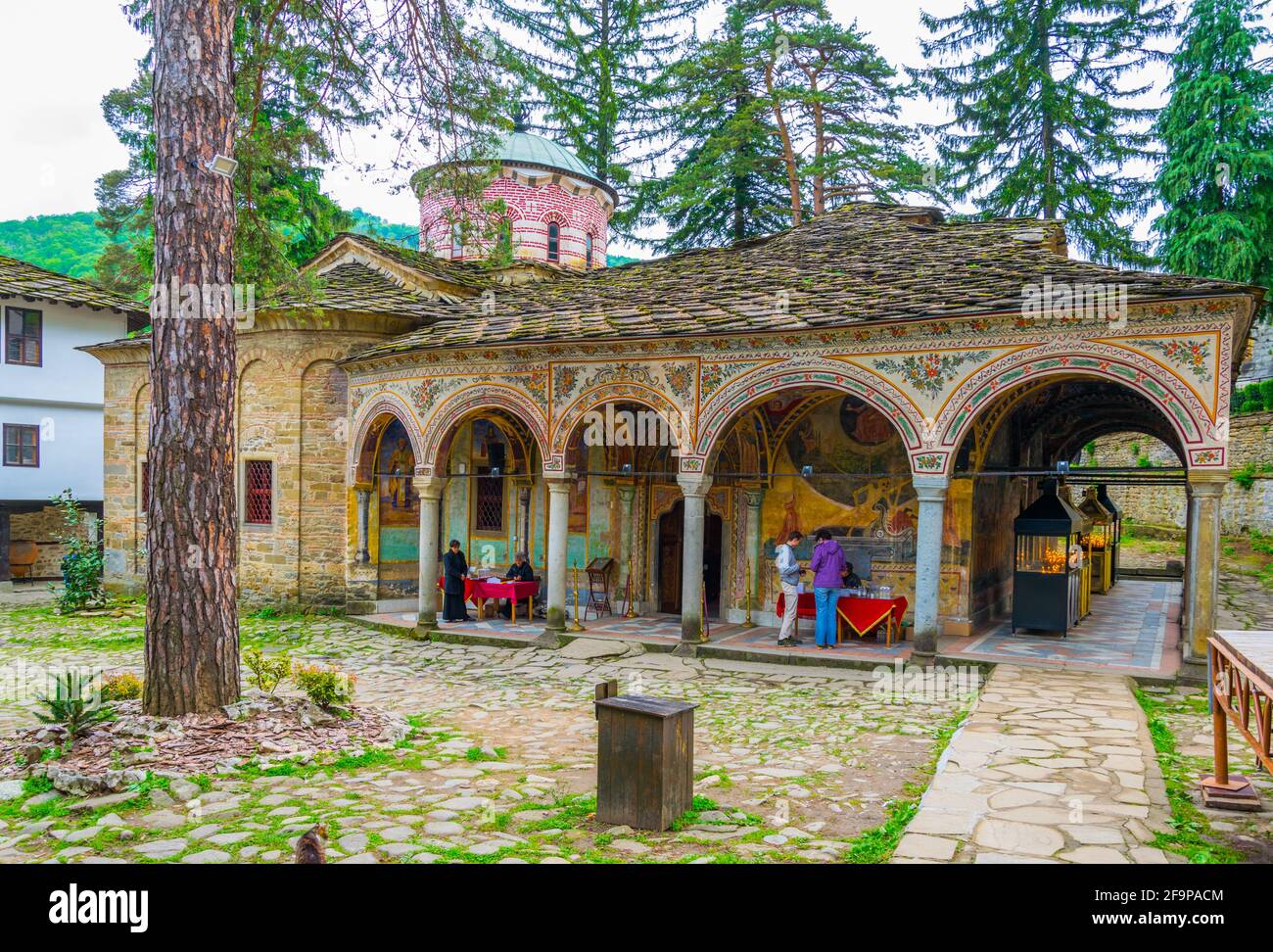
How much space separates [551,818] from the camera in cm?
517

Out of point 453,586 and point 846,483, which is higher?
point 846,483

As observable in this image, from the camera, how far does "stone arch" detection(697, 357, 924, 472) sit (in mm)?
10430

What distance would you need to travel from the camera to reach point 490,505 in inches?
617

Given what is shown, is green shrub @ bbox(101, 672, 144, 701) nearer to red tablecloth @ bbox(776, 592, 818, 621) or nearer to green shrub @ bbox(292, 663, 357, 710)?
green shrub @ bbox(292, 663, 357, 710)

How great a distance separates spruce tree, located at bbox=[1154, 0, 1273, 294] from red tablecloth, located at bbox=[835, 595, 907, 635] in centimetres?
1746

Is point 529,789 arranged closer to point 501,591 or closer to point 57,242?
point 501,591

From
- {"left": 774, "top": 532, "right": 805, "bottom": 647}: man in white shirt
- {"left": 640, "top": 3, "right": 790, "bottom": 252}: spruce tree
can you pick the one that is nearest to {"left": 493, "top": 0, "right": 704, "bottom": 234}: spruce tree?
{"left": 640, "top": 3, "right": 790, "bottom": 252}: spruce tree

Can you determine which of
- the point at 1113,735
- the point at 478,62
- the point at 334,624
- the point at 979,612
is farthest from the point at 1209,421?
the point at 334,624

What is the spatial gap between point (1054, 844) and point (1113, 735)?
2889 mm

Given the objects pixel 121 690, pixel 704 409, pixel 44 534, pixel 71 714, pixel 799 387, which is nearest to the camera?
pixel 71 714

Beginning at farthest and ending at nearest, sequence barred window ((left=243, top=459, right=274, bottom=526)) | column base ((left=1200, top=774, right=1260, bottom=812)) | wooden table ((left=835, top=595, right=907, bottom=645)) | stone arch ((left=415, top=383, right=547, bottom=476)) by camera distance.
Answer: barred window ((left=243, top=459, right=274, bottom=526)), stone arch ((left=415, top=383, right=547, bottom=476)), wooden table ((left=835, top=595, right=907, bottom=645)), column base ((left=1200, top=774, right=1260, bottom=812))

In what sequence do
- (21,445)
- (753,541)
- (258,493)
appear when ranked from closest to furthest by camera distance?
(753,541) < (258,493) < (21,445)

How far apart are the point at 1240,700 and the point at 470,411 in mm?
10421

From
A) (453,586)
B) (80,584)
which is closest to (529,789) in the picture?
(453,586)
